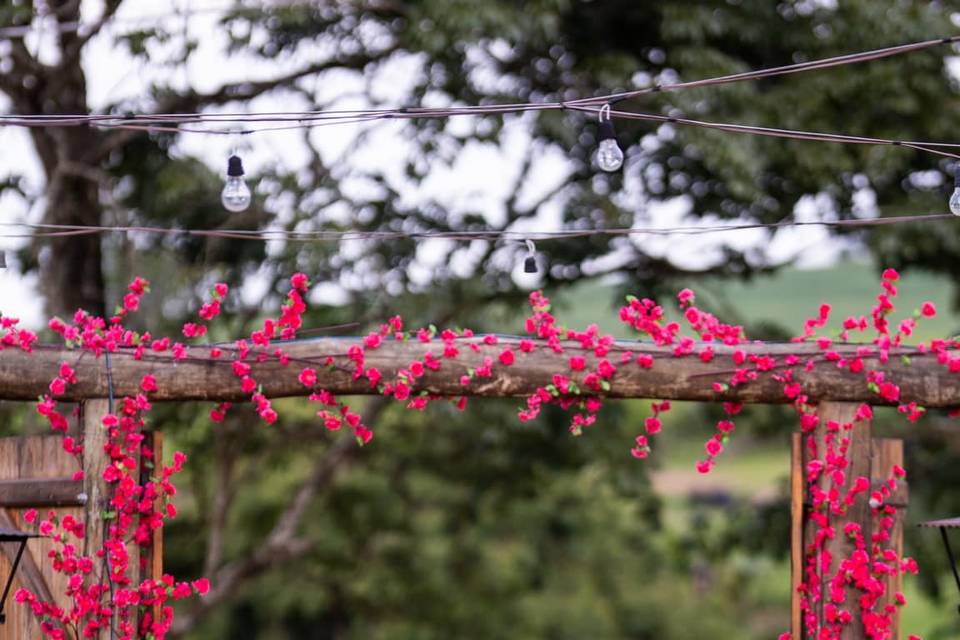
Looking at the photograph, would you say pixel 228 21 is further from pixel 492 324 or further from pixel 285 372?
pixel 285 372

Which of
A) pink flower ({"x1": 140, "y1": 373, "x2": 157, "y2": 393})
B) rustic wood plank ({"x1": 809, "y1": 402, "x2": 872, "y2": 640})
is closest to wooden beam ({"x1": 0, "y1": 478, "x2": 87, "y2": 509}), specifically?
pink flower ({"x1": 140, "y1": 373, "x2": 157, "y2": 393})

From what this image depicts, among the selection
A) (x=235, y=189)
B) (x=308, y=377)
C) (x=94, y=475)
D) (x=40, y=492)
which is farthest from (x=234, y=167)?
(x=40, y=492)

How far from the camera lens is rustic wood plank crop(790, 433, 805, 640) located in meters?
4.90

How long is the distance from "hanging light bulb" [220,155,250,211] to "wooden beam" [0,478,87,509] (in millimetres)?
1453

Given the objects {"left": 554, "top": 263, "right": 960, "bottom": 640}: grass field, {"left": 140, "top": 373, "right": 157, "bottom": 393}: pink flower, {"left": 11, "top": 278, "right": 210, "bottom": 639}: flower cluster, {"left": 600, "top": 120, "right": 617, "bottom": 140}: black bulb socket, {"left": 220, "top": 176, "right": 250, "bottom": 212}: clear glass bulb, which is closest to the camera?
{"left": 600, "top": 120, "right": 617, "bottom": 140}: black bulb socket

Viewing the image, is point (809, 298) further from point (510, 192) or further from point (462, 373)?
point (462, 373)

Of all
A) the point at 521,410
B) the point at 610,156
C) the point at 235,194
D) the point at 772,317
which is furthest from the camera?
the point at 772,317

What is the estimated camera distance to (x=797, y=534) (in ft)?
16.3

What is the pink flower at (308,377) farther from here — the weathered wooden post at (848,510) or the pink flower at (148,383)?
the weathered wooden post at (848,510)

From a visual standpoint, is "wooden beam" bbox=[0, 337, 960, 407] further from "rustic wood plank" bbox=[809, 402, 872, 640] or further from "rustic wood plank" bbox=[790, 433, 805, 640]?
"rustic wood plank" bbox=[790, 433, 805, 640]

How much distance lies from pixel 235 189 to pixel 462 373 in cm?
122

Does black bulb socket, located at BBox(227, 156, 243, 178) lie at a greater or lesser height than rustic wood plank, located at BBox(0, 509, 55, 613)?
greater

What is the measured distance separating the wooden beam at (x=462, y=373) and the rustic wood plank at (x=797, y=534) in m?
0.28

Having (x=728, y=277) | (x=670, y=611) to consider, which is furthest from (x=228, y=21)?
(x=670, y=611)
